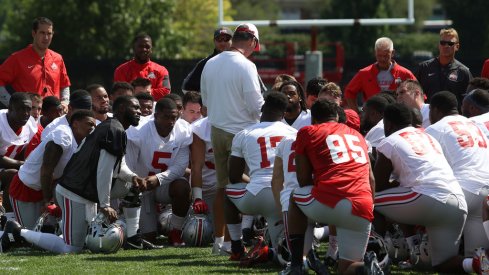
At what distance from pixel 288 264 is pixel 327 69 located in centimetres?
2050

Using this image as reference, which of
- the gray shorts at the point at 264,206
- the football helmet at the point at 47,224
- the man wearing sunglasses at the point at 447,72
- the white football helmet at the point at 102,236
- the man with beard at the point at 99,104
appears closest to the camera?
the gray shorts at the point at 264,206

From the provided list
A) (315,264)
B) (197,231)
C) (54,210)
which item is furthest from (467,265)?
(54,210)

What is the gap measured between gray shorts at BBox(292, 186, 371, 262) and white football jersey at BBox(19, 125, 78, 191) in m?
3.28

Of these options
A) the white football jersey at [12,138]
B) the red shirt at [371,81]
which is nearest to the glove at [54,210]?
the white football jersey at [12,138]

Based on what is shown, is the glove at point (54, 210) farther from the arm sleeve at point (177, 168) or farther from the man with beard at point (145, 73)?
the man with beard at point (145, 73)

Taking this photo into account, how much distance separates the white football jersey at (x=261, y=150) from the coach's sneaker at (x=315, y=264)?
1.16 metres

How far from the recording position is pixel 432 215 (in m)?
8.99

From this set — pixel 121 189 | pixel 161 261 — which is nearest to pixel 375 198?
pixel 161 261

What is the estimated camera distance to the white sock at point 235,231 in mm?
9914

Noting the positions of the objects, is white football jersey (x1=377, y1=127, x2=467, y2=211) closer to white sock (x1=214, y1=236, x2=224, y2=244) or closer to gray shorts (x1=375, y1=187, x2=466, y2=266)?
gray shorts (x1=375, y1=187, x2=466, y2=266)

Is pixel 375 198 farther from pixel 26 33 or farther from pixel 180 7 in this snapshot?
pixel 180 7

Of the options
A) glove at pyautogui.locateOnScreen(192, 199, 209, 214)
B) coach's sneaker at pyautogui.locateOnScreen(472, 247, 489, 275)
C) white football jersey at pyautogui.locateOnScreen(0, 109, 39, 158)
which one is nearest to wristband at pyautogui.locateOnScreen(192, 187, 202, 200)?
glove at pyautogui.locateOnScreen(192, 199, 209, 214)

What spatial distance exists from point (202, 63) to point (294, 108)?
1110 millimetres

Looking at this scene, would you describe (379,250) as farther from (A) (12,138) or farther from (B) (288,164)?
(A) (12,138)
